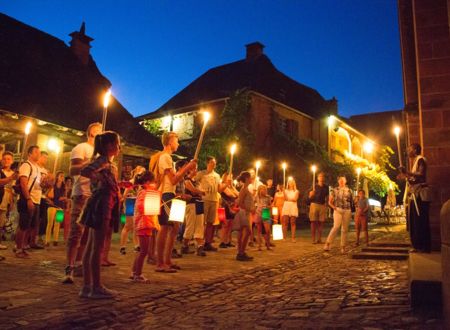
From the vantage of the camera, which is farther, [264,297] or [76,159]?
[76,159]

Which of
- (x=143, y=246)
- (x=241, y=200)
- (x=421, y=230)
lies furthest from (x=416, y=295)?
(x=241, y=200)

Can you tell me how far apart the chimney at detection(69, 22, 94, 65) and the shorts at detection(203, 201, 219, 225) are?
15165 millimetres

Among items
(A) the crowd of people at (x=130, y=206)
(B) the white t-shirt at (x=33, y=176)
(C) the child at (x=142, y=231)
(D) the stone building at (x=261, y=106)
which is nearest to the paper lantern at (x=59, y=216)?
(A) the crowd of people at (x=130, y=206)

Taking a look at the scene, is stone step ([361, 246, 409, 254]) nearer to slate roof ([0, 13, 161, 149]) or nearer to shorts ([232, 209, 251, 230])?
shorts ([232, 209, 251, 230])

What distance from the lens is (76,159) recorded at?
16.3 ft

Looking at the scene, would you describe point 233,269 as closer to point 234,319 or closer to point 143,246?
point 143,246

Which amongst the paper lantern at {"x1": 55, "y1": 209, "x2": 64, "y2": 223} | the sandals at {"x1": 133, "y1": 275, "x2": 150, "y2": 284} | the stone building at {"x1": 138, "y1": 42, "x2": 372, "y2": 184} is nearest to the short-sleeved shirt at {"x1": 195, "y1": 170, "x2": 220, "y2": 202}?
the paper lantern at {"x1": 55, "y1": 209, "x2": 64, "y2": 223}

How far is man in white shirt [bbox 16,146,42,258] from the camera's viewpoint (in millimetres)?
6812

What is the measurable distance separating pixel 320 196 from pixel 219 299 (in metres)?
7.93

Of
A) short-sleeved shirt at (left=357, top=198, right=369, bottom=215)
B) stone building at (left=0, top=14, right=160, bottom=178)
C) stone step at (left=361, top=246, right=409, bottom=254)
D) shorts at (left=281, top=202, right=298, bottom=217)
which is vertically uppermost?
stone building at (left=0, top=14, right=160, bottom=178)

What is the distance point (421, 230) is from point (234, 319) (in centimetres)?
391

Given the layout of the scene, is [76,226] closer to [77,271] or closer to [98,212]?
[77,271]

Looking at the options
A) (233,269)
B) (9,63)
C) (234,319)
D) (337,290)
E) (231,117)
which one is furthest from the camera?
(231,117)

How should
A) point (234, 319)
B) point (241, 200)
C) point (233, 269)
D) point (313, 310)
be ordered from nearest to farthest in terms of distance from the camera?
point (234, 319)
point (313, 310)
point (233, 269)
point (241, 200)
